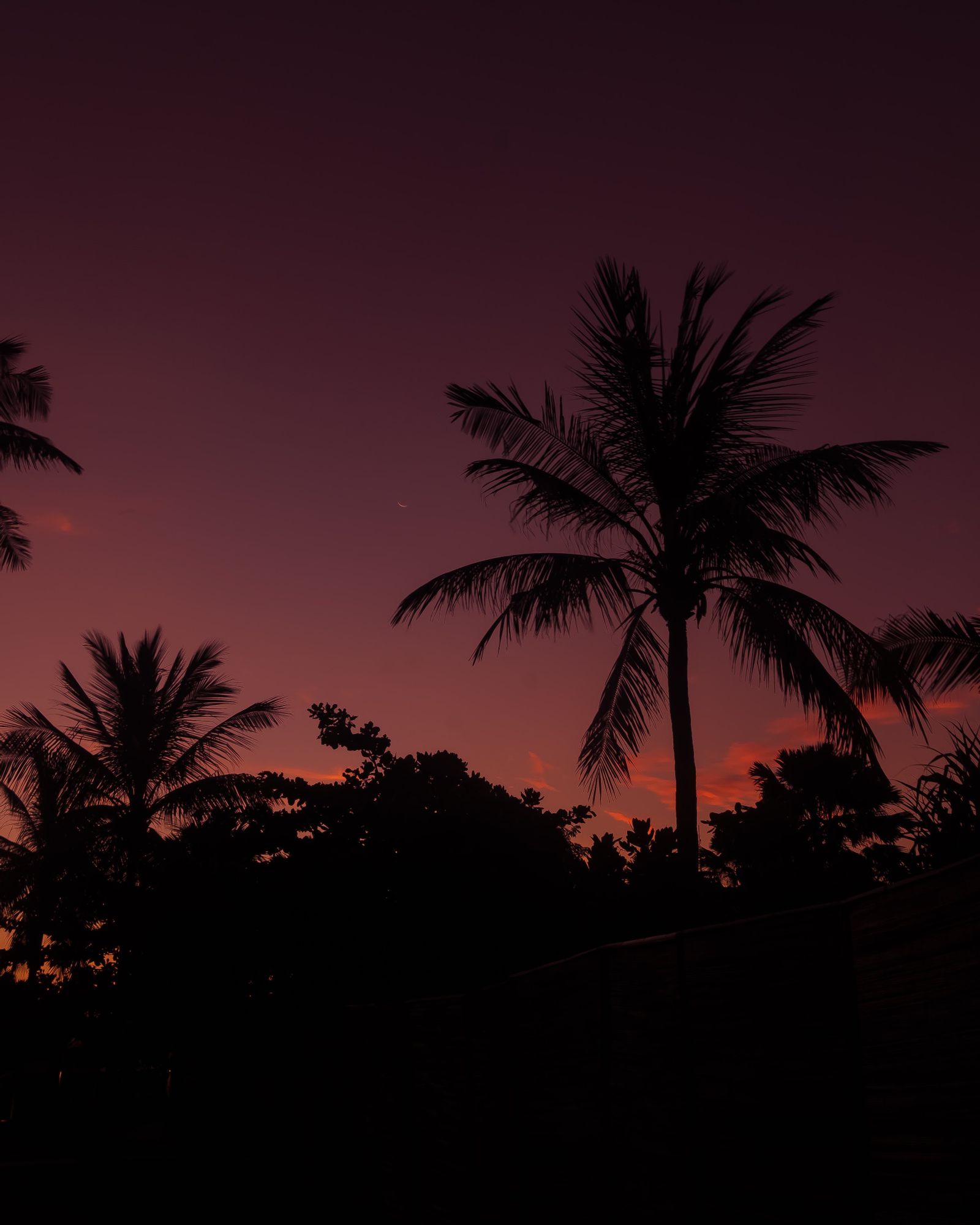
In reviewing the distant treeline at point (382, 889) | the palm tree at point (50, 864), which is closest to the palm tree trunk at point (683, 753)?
the distant treeline at point (382, 889)

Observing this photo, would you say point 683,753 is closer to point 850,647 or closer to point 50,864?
point 850,647

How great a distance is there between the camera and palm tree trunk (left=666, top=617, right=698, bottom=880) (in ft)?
37.6

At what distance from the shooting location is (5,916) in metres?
32.5

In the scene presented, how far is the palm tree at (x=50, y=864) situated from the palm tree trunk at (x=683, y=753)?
1061 cm

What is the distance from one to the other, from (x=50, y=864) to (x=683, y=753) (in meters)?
15.2

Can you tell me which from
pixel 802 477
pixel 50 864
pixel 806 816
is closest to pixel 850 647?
pixel 802 477

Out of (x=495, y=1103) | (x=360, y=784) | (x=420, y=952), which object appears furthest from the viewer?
(x=360, y=784)

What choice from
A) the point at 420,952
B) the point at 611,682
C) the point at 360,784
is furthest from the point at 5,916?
the point at 611,682

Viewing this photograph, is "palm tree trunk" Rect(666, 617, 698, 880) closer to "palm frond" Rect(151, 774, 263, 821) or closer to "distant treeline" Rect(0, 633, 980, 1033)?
"distant treeline" Rect(0, 633, 980, 1033)

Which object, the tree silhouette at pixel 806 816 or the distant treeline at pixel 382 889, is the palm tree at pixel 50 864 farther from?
the tree silhouette at pixel 806 816

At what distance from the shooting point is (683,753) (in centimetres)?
1155

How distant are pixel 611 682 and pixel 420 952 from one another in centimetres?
474

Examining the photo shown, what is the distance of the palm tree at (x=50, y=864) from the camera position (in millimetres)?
17812

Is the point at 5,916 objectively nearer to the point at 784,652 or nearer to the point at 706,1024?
the point at 784,652
